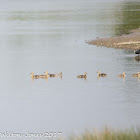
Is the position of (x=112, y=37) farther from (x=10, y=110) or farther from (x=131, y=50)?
(x=10, y=110)

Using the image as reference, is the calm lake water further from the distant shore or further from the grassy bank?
the grassy bank

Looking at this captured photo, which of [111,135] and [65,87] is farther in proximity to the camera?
[65,87]

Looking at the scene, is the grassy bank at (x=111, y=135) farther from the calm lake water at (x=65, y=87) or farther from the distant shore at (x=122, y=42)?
the distant shore at (x=122, y=42)

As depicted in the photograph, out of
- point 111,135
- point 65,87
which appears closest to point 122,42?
point 65,87

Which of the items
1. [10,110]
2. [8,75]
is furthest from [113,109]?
[8,75]

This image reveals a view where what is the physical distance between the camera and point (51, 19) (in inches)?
2891

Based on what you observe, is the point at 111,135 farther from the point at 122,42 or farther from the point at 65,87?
the point at 122,42

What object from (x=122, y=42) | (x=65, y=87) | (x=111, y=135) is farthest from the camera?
(x=122, y=42)

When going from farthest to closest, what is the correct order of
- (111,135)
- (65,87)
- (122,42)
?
(122,42)
(65,87)
(111,135)

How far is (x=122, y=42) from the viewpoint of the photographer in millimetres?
42938

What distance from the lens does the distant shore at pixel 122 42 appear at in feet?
136

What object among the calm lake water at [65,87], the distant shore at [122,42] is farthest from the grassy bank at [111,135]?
the distant shore at [122,42]

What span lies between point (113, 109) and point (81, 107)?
1.38 metres

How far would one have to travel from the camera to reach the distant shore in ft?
136
